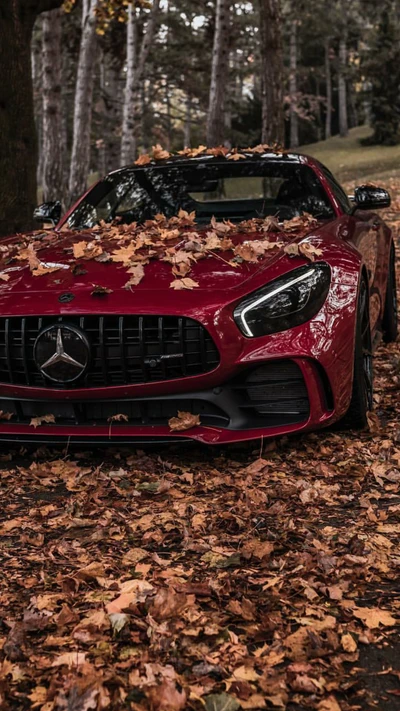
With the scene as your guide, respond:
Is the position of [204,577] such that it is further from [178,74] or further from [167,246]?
Result: [178,74]

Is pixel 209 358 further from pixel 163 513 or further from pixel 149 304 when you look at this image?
pixel 163 513

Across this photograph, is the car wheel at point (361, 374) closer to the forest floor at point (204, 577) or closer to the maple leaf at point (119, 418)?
the forest floor at point (204, 577)

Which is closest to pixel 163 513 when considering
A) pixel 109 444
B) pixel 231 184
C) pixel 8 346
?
pixel 109 444

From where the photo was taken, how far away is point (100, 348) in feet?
11.8

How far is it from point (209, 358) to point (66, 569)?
1.17m

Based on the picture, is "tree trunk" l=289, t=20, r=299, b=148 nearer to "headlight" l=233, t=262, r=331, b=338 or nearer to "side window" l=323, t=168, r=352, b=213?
"side window" l=323, t=168, r=352, b=213

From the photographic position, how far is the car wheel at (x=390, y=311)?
6.29m

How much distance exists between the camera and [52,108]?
585 inches

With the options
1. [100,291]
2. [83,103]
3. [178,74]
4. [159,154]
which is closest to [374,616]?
[100,291]

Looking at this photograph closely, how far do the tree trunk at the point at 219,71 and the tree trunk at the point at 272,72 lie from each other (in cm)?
350

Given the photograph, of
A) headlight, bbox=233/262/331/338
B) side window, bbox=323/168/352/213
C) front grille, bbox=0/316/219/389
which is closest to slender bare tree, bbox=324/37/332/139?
side window, bbox=323/168/352/213

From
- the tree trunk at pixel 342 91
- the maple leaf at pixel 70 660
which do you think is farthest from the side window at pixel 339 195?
the tree trunk at pixel 342 91

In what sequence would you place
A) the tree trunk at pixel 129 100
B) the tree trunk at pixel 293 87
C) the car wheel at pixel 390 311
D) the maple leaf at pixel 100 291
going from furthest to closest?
the tree trunk at pixel 293 87 → the tree trunk at pixel 129 100 → the car wheel at pixel 390 311 → the maple leaf at pixel 100 291

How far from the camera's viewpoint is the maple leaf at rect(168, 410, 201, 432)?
3652 mm
